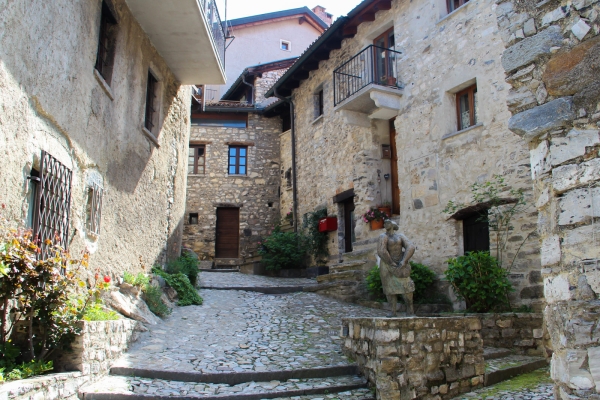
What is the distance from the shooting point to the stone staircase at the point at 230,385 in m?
5.07

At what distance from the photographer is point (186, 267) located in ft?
34.2

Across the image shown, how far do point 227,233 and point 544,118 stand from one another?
15420mm

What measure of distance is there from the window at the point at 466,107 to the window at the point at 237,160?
9997 mm

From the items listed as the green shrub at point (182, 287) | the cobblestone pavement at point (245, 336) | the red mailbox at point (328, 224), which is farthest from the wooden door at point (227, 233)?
the green shrub at point (182, 287)

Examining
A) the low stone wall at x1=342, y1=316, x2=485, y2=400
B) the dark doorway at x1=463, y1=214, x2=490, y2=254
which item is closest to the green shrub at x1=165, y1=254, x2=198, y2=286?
the low stone wall at x1=342, y1=316, x2=485, y2=400

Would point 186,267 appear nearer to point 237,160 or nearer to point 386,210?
point 386,210

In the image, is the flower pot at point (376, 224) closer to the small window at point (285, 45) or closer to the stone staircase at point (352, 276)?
the stone staircase at point (352, 276)

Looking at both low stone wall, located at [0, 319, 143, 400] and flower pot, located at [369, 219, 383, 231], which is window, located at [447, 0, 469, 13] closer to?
flower pot, located at [369, 219, 383, 231]

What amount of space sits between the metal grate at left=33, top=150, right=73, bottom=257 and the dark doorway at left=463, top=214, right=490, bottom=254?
6.44 metres

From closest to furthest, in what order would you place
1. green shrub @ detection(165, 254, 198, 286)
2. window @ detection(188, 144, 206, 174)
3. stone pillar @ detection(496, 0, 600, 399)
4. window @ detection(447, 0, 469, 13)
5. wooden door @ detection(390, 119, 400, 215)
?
1. stone pillar @ detection(496, 0, 600, 399)
2. green shrub @ detection(165, 254, 198, 286)
3. window @ detection(447, 0, 469, 13)
4. wooden door @ detection(390, 119, 400, 215)
5. window @ detection(188, 144, 206, 174)

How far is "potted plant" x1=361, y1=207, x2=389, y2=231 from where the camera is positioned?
38.7 ft

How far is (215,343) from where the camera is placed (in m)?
7.01

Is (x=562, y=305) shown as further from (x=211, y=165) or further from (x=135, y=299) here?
(x=211, y=165)

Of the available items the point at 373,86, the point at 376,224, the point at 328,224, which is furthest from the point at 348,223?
the point at 373,86
